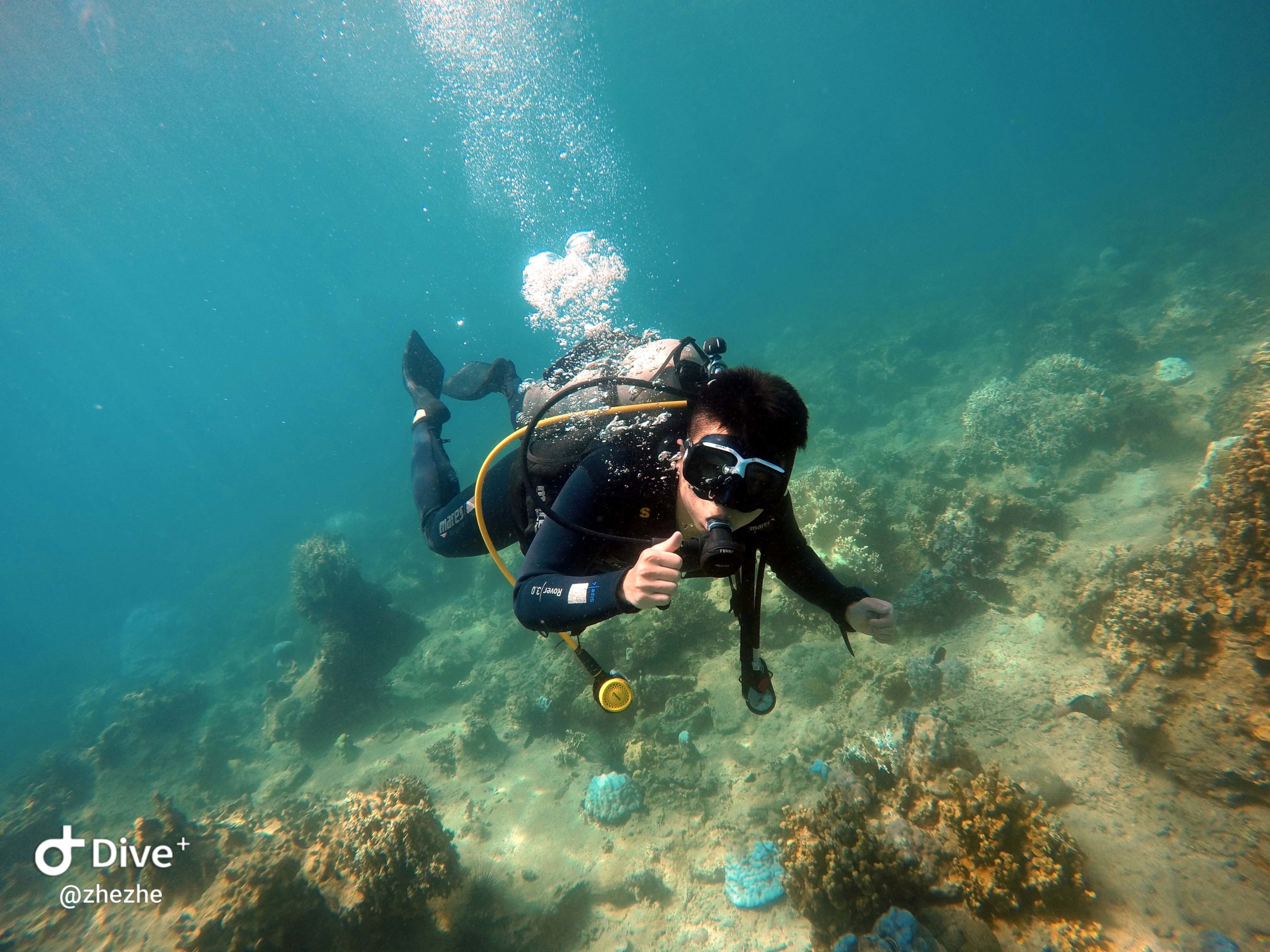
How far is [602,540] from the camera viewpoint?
241cm

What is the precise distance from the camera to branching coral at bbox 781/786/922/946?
3229mm

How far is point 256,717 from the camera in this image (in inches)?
544

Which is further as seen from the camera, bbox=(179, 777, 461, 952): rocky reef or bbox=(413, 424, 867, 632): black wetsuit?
bbox=(179, 777, 461, 952): rocky reef

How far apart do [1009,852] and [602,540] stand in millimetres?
3405

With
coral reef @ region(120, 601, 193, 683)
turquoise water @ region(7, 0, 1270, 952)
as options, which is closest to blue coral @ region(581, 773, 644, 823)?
turquoise water @ region(7, 0, 1270, 952)

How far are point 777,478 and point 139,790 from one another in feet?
58.4

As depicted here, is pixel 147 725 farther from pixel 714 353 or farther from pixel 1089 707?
pixel 1089 707

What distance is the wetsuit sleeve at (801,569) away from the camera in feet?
9.90

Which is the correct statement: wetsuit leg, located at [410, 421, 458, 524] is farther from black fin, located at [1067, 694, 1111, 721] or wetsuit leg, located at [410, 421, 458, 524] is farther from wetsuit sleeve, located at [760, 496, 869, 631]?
black fin, located at [1067, 694, 1111, 721]

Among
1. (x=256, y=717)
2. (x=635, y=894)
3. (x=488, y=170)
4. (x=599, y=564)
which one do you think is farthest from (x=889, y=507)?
(x=488, y=170)

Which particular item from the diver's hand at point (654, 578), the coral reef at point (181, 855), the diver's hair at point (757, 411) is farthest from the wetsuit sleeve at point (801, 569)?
the coral reef at point (181, 855)

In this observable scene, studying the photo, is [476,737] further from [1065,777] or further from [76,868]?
[76,868]

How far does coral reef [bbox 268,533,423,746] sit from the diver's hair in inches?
464

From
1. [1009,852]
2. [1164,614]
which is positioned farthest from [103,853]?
[1164,614]
